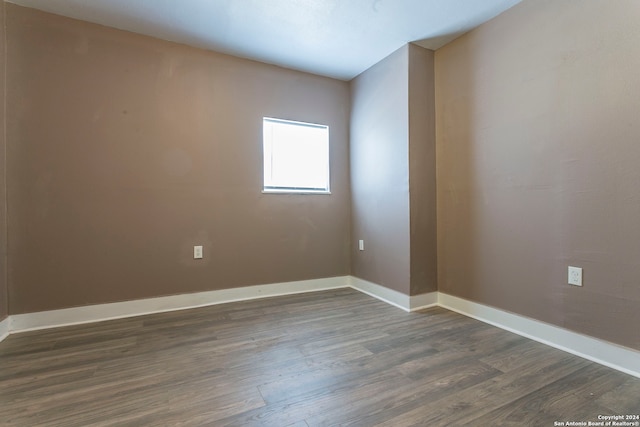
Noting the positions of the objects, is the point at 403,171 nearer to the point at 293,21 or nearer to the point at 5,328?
the point at 293,21

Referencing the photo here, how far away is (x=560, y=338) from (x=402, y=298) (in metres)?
1.11

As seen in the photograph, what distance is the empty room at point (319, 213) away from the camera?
1.50 meters

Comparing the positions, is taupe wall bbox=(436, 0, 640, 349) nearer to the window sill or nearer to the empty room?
the empty room

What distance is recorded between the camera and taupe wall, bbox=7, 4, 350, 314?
219 cm

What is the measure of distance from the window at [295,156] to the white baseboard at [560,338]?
1882 mm

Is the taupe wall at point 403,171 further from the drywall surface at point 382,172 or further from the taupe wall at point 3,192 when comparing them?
the taupe wall at point 3,192

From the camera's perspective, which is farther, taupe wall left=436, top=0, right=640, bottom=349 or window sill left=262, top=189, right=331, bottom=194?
window sill left=262, top=189, right=331, bottom=194

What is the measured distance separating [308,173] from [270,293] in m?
1.35

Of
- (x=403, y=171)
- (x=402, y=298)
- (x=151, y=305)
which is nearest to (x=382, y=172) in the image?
(x=403, y=171)

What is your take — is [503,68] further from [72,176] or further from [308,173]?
[72,176]

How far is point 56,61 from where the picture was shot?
2.24 metres

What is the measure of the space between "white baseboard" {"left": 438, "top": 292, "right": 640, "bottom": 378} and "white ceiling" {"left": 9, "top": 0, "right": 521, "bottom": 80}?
224cm

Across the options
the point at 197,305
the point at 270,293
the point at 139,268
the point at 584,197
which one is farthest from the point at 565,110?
the point at 139,268


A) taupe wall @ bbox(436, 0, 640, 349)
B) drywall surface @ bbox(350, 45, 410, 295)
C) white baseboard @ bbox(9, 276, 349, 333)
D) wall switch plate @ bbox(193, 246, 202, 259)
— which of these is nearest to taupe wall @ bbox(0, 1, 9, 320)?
white baseboard @ bbox(9, 276, 349, 333)
